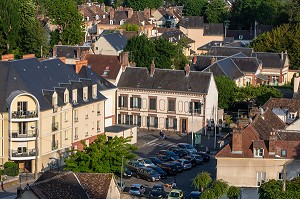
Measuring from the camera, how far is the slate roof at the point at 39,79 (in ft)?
194

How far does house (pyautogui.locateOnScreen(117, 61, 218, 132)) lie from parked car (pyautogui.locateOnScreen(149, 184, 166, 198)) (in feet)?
58.2

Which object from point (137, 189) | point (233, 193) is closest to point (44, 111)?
point (137, 189)

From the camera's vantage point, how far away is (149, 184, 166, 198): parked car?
171 ft

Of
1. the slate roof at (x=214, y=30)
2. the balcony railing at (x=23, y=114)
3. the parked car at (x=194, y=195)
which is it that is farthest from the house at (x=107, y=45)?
the parked car at (x=194, y=195)

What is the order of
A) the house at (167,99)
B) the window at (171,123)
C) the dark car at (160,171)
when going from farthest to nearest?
the window at (171,123) → the house at (167,99) → the dark car at (160,171)

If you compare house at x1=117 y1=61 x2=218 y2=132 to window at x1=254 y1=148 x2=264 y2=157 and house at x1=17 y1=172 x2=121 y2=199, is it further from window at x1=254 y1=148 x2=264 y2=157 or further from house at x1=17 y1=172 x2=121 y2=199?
house at x1=17 y1=172 x2=121 y2=199

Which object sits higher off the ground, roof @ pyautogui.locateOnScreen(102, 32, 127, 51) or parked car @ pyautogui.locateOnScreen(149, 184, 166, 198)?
roof @ pyautogui.locateOnScreen(102, 32, 127, 51)

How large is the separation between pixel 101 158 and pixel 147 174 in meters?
5.28

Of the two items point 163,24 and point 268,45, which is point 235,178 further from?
point 163,24

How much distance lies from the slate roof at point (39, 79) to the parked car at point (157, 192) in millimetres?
10314

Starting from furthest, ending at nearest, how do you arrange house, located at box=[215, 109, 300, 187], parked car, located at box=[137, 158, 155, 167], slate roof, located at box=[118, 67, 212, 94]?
slate roof, located at box=[118, 67, 212, 94] → parked car, located at box=[137, 158, 155, 167] → house, located at box=[215, 109, 300, 187]

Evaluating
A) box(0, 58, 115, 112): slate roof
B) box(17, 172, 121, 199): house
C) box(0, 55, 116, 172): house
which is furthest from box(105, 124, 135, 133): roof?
box(17, 172, 121, 199): house

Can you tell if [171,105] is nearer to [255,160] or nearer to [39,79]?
[39,79]

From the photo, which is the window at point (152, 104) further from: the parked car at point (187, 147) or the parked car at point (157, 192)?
the parked car at point (157, 192)
